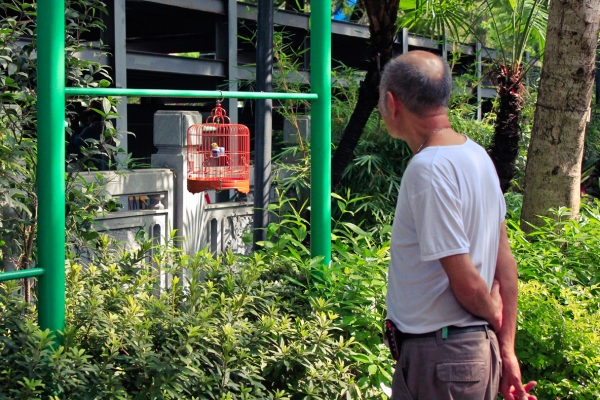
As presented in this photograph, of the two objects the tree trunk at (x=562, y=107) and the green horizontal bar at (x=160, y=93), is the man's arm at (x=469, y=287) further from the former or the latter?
the tree trunk at (x=562, y=107)

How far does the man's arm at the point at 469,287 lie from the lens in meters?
1.97

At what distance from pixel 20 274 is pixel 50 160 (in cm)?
41

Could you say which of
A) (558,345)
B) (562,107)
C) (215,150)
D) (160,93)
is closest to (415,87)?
(160,93)

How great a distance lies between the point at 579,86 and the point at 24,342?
3845 mm

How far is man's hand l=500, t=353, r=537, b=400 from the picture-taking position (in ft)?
7.20

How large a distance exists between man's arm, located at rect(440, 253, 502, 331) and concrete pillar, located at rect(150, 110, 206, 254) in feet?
12.5

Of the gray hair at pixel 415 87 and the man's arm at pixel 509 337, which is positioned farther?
the man's arm at pixel 509 337

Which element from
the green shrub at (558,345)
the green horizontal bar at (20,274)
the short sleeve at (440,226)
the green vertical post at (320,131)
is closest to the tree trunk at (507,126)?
the green shrub at (558,345)

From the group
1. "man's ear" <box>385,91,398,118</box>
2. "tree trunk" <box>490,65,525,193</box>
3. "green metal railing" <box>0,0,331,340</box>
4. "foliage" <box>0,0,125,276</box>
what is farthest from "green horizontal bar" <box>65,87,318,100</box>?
"tree trunk" <box>490,65,525,193</box>

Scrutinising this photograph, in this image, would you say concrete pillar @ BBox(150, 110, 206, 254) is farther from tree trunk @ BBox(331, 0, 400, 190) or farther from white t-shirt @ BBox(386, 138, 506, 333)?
white t-shirt @ BBox(386, 138, 506, 333)

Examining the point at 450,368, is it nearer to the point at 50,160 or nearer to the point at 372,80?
the point at 50,160

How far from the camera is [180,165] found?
18.8ft

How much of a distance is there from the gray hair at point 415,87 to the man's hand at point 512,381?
0.81m

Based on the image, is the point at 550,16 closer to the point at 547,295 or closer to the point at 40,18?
the point at 547,295
